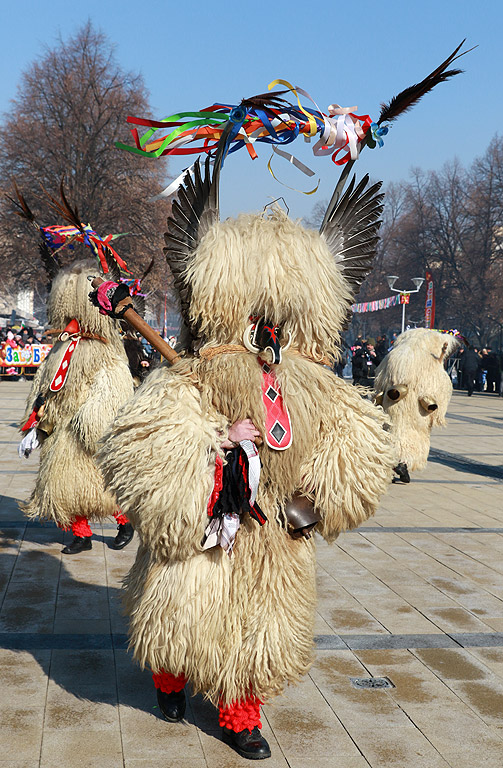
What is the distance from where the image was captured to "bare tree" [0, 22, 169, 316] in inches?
979

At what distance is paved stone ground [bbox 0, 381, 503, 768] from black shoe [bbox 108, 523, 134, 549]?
0.22 ft

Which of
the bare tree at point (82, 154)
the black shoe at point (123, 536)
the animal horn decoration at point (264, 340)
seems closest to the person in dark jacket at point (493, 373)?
the bare tree at point (82, 154)

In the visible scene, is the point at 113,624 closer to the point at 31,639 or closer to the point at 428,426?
the point at 31,639

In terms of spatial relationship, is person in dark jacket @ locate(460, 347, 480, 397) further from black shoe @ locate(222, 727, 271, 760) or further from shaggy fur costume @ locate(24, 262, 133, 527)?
black shoe @ locate(222, 727, 271, 760)

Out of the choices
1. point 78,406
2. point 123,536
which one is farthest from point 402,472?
point 78,406

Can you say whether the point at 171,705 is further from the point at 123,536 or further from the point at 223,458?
the point at 123,536

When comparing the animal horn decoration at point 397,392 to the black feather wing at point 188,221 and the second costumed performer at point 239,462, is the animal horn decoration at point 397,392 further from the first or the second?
the black feather wing at point 188,221

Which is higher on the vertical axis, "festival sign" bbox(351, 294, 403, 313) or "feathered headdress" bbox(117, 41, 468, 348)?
"festival sign" bbox(351, 294, 403, 313)

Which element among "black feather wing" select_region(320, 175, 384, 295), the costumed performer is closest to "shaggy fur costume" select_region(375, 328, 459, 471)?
the costumed performer

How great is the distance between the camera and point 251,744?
120 inches

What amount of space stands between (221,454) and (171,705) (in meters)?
1.08

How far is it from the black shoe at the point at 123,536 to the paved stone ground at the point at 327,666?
66mm

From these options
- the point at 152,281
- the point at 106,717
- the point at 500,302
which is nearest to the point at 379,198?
the point at 106,717

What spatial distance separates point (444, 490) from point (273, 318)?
6130mm
